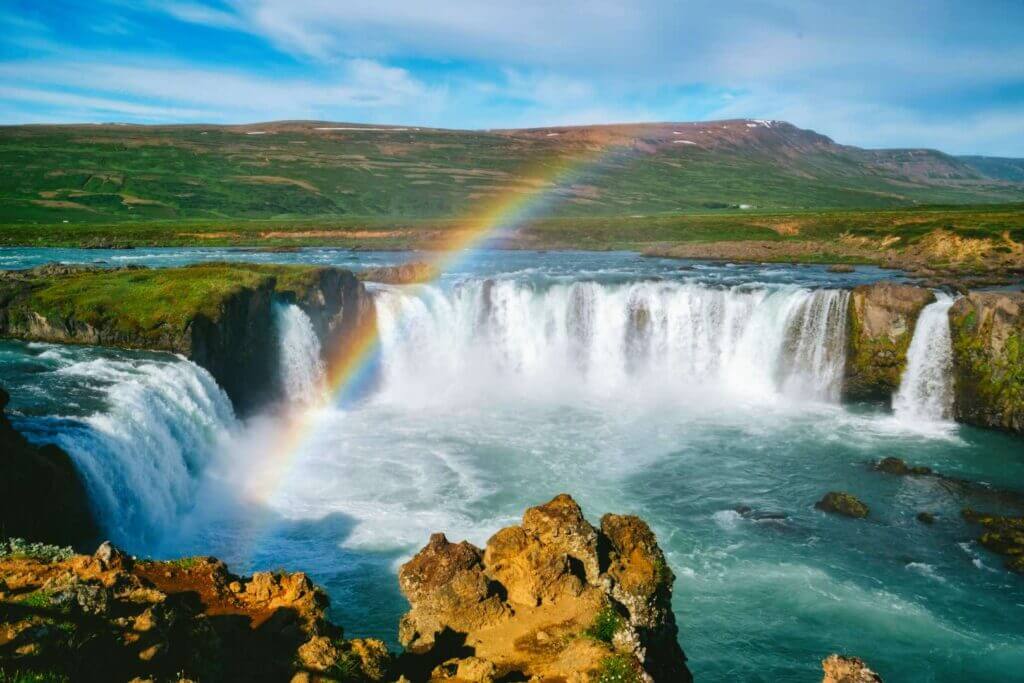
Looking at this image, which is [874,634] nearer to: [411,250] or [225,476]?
[225,476]

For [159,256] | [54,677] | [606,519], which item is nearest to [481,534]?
[606,519]

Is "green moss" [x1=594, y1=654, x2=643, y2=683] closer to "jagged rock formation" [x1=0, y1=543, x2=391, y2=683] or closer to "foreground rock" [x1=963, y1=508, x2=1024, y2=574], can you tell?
"jagged rock formation" [x1=0, y1=543, x2=391, y2=683]

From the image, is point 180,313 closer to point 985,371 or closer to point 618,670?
point 618,670

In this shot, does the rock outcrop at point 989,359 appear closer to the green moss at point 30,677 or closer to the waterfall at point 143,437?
the waterfall at point 143,437

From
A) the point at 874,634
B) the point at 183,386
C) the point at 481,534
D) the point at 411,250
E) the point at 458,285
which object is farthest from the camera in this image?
the point at 411,250

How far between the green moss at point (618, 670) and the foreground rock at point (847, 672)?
2331 mm

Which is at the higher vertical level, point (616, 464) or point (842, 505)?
point (842, 505)

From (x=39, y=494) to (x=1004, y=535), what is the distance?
25196 millimetres

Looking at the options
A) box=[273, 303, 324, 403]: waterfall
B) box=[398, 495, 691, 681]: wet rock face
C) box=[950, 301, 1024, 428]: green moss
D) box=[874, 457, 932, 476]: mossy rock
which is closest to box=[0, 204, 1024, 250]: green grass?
box=[950, 301, 1024, 428]: green moss

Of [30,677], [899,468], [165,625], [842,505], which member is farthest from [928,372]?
[30,677]

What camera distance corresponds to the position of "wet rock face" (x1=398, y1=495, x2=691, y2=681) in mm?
9883

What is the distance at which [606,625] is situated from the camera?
33.0ft

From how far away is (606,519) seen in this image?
40.4 ft

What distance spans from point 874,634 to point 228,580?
1444 cm
